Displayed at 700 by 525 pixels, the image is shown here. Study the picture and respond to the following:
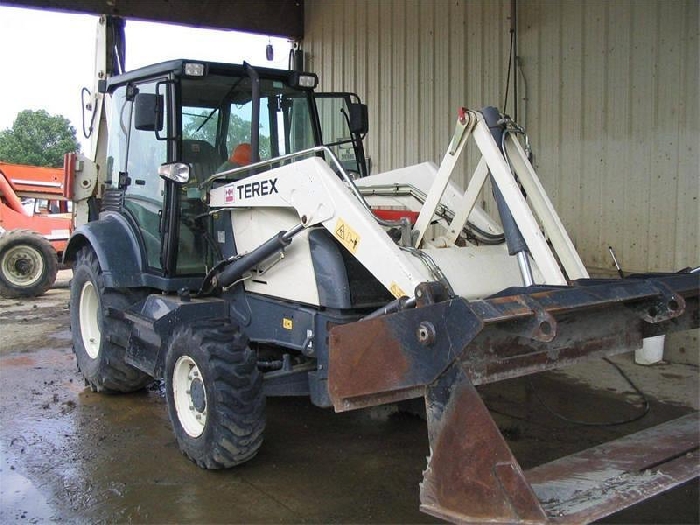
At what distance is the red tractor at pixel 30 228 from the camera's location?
1191 cm

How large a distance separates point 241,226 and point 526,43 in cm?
499

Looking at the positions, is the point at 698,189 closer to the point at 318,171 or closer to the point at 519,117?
the point at 519,117

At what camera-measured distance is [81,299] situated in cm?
611

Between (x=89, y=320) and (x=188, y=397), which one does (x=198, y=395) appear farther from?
(x=89, y=320)

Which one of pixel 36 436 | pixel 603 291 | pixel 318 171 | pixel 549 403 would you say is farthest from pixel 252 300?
pixel 549 403

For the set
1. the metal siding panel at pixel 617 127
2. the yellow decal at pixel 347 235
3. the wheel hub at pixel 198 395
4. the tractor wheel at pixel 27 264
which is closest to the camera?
the yellow decal at pixel 347 235

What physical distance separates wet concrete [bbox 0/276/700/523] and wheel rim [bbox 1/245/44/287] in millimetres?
6067

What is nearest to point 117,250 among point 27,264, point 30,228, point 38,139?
point 27,264

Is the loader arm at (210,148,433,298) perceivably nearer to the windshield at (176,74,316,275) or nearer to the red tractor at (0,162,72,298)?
the windshield at (176,74,316,275)

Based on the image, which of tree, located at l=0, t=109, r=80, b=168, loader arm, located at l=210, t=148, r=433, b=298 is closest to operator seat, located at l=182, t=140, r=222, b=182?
loader arm, located at l=210, t=148, r=433, b=298

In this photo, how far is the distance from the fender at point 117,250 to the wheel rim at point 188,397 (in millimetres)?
1115

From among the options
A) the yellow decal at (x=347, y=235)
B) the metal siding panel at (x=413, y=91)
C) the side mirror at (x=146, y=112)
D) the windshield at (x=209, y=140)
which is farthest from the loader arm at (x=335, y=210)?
the metal siding panel at (x=413, y=91)

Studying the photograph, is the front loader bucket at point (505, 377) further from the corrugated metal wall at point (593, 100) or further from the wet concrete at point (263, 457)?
the corrugated metal wall at point (593, 100)

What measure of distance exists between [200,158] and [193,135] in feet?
0.57
